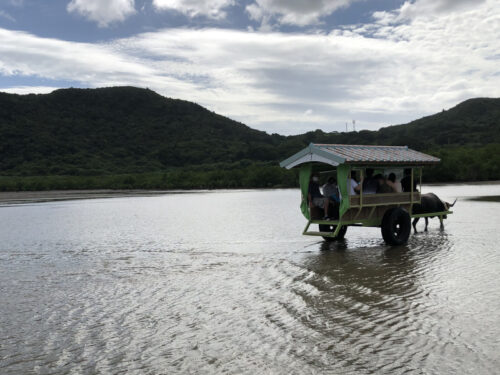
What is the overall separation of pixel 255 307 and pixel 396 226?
714 centimetres

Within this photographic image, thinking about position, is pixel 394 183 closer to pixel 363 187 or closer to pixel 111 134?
pixel 363 187

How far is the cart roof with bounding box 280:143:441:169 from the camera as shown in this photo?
11734 mm

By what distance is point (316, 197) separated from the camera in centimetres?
1295

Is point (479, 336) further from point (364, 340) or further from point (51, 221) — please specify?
point (51, 221)

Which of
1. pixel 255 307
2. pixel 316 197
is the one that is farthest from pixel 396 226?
pixel 255 307

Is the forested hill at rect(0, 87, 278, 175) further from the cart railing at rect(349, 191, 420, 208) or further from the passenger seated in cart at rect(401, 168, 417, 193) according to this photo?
the cart railing at rect(349, 191, 420, 208)

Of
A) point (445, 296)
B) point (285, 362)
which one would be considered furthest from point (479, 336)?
point (285, 362)

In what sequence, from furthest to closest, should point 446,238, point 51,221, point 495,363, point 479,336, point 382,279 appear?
point 51,221 → point 446,238 → point 382,279 → point 479,336 → point 495,363

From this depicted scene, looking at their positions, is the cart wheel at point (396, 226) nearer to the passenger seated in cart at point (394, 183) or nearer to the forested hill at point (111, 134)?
the passenger seated in cart at point (394, 183)

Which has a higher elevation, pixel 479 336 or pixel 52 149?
pixel 52 149

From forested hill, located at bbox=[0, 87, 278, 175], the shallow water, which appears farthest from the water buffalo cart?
forested hill, located at bbox=[0, 87, 278, 175]

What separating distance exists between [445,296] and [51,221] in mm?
19014

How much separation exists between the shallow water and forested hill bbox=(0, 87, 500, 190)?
2071 inches

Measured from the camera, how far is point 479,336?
542 centimetres
